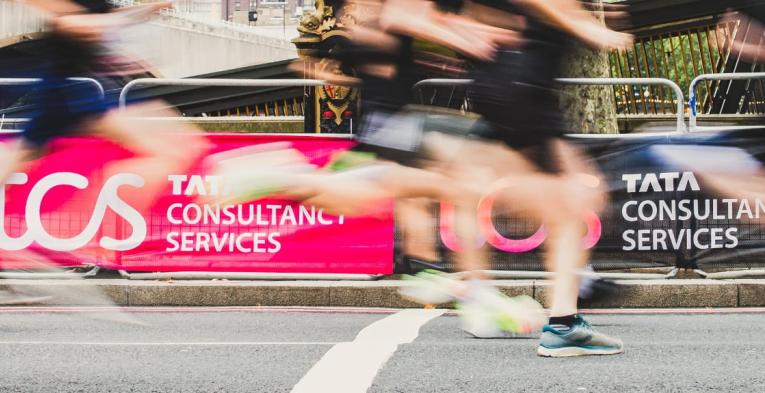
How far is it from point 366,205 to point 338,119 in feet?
8.86

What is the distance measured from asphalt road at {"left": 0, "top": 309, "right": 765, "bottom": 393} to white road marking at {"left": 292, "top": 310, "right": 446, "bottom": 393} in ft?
0.03

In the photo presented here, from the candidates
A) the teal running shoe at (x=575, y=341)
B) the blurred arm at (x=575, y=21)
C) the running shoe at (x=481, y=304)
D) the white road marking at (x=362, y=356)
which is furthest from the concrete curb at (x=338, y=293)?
the blurred arm at (x=575, y=21)

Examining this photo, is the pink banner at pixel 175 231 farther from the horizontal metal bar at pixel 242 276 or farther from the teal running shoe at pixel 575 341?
the teal running shoe at pixel 575 341

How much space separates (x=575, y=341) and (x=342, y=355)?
111 inches

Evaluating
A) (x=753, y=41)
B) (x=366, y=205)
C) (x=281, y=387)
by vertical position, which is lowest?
(x=281, y=387)

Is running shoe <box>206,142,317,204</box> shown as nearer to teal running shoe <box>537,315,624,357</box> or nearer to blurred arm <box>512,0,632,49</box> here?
blurred arm <box>512,0,632,49</box>

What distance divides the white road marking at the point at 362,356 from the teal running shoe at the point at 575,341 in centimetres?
165

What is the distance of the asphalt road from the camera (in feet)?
19.9

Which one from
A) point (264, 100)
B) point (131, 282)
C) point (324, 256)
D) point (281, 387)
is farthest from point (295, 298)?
point (264, 100)

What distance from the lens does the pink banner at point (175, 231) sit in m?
9.10

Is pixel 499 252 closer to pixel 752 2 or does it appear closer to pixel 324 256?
pixel 324 256

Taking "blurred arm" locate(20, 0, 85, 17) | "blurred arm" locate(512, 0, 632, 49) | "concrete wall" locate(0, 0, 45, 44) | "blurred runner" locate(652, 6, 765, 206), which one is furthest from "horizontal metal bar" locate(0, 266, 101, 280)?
"blurred arm" locate(512, 0, 632, 49)

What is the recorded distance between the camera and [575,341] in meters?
4.27

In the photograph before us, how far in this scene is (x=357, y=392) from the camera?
5676 mm
